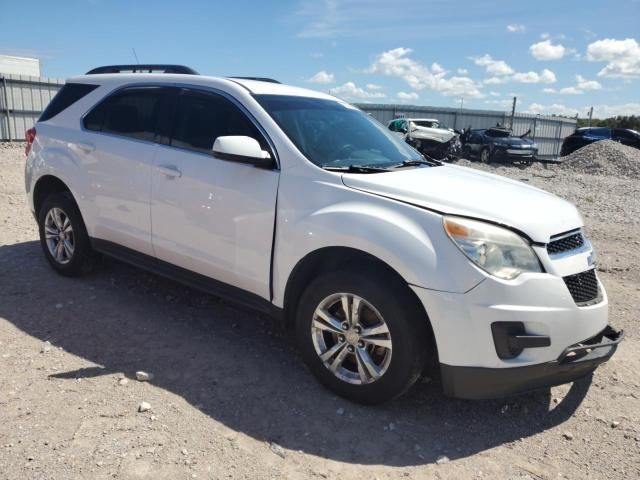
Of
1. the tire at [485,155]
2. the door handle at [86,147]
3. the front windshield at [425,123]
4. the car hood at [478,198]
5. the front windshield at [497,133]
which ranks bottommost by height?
the tire at [485,155]

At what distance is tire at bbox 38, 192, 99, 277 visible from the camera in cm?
482

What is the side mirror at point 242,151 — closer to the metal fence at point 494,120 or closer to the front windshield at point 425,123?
the front windshield at point 425,123

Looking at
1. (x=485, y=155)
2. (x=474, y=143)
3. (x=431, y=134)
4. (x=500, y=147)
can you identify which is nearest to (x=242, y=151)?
(x=431, y=134)

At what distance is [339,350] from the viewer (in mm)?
3225

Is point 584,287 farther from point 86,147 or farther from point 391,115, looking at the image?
point 391,115

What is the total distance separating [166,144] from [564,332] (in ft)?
9.84

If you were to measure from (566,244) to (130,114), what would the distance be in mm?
3424

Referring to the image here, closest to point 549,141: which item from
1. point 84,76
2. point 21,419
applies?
point 84,76

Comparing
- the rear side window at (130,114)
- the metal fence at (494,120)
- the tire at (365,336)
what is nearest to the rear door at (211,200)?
the rear side window at (130,114)

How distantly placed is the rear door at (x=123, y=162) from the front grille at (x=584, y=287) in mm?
2942

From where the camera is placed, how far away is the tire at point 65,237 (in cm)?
482

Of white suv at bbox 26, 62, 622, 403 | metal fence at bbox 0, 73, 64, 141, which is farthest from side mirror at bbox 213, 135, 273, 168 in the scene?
metal fence at bbox 0, 73, 64, 141

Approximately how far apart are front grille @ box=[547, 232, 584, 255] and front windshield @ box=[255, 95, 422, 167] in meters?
1.24

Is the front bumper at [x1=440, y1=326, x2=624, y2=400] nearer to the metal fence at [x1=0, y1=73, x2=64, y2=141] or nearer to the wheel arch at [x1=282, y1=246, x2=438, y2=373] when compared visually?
the wheel arch at [x1=282, y1=246, x2=438, y2=373]
